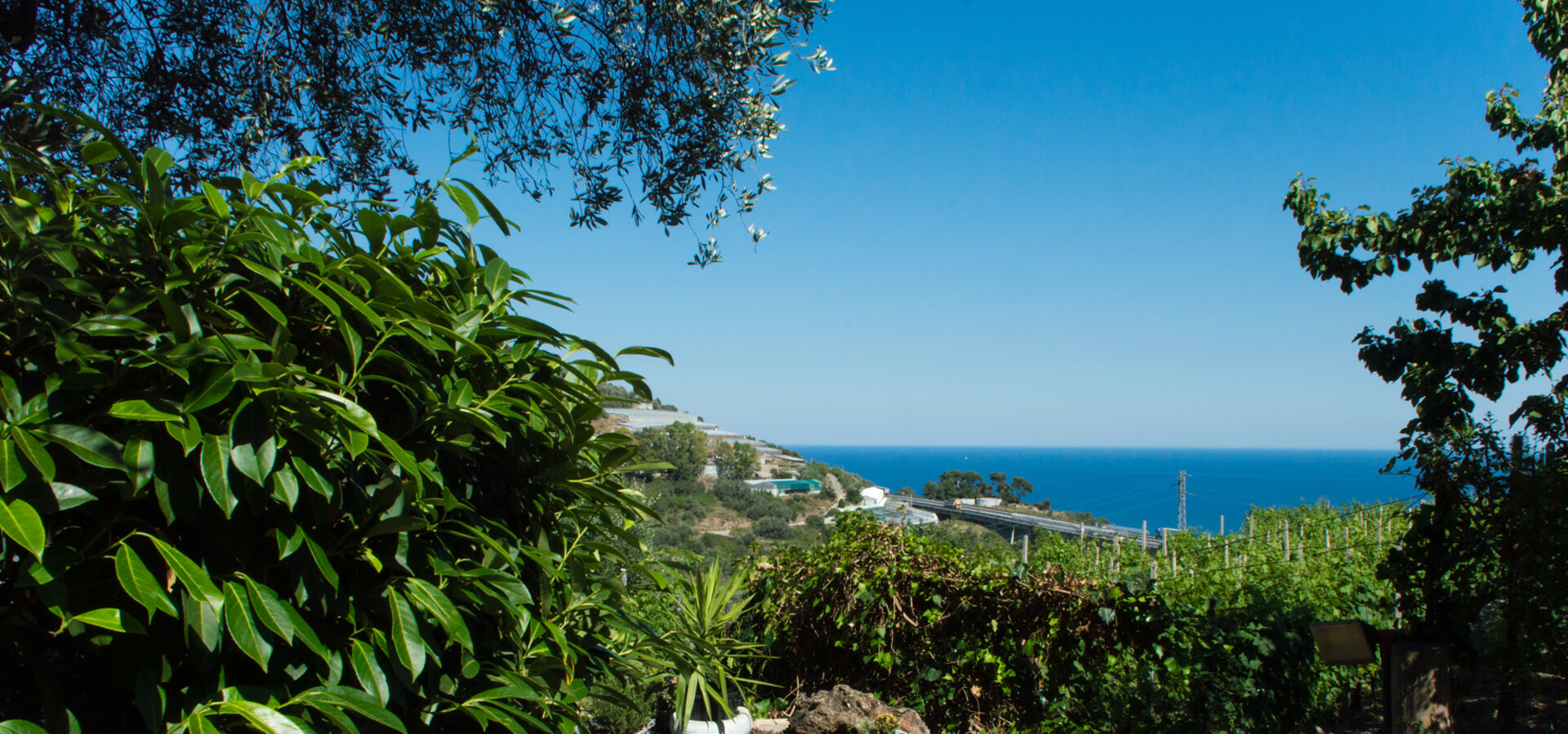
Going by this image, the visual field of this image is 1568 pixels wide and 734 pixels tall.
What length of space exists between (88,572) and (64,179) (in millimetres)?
515

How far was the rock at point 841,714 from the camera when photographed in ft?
12.1

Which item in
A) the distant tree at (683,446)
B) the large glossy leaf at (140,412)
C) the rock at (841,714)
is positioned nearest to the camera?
the large glossy leaf at (140,412)

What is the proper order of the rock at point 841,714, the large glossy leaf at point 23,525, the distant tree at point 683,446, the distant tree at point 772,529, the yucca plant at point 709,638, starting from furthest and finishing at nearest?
1. the distant tree at point 683,446
2. the distant tree at point 772,529
3. the rock at point 841,714
4. the yucca plant at point 709,638
5. the large glossy leaf at point 23,525

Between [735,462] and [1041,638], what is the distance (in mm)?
15325

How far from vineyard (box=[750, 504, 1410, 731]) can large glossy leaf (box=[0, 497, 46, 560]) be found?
4.05 m

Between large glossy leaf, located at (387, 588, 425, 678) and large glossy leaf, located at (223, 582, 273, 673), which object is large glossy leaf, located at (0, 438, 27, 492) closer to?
large glossy leaf, located at (223, 582, 273, 673)

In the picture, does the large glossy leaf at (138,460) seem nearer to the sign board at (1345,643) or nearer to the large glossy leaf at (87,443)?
the large glossy leaf at (87,443)

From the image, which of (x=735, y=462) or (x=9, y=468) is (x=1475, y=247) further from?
(x=735, y=462)

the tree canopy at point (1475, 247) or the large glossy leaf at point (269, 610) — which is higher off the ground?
the tree canopy at point (1475, 247)

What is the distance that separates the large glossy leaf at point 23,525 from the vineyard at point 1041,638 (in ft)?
13.3

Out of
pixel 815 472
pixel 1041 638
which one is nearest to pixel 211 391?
pixel 1041 638

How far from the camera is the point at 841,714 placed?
3.72m

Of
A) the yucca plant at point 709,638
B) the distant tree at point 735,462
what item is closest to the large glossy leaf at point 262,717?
the yucca plant at point 709,638

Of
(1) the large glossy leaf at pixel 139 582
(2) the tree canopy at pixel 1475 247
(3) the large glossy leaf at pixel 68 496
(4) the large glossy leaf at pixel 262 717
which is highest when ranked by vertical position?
(2) the tree canopy at pixel 1475 247
